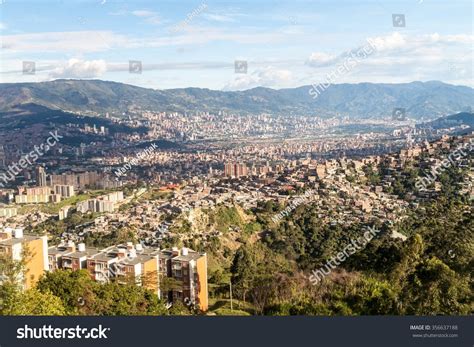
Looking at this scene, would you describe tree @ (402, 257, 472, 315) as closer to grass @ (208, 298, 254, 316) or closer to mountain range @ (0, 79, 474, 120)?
grass @ (208, 298, 254, 316)

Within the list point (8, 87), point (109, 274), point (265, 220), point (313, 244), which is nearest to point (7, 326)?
point (109, 274)

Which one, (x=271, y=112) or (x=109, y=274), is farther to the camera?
(x=271, y=112)

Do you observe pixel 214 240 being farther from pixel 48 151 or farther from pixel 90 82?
pixel 90 82

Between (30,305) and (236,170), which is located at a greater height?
(30,305)

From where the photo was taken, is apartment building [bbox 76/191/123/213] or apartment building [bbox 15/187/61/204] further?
apartment building [bbox 15/187/61/204]

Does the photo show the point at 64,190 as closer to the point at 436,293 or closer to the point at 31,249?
the point at 31,249

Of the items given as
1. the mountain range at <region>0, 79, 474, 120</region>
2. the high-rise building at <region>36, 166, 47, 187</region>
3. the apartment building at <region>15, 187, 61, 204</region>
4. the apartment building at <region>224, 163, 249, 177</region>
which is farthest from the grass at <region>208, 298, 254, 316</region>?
the mountain range at <region>0, 79, 474, 120</region>

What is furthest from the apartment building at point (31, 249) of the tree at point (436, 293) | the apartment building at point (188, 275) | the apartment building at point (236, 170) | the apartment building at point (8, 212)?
the apartment building at point (236, 170)

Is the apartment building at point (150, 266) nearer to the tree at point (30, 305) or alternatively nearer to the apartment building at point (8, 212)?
the tree at point (30, 305)

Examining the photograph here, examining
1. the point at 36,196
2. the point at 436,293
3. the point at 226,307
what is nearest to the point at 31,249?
the point at 226,307
